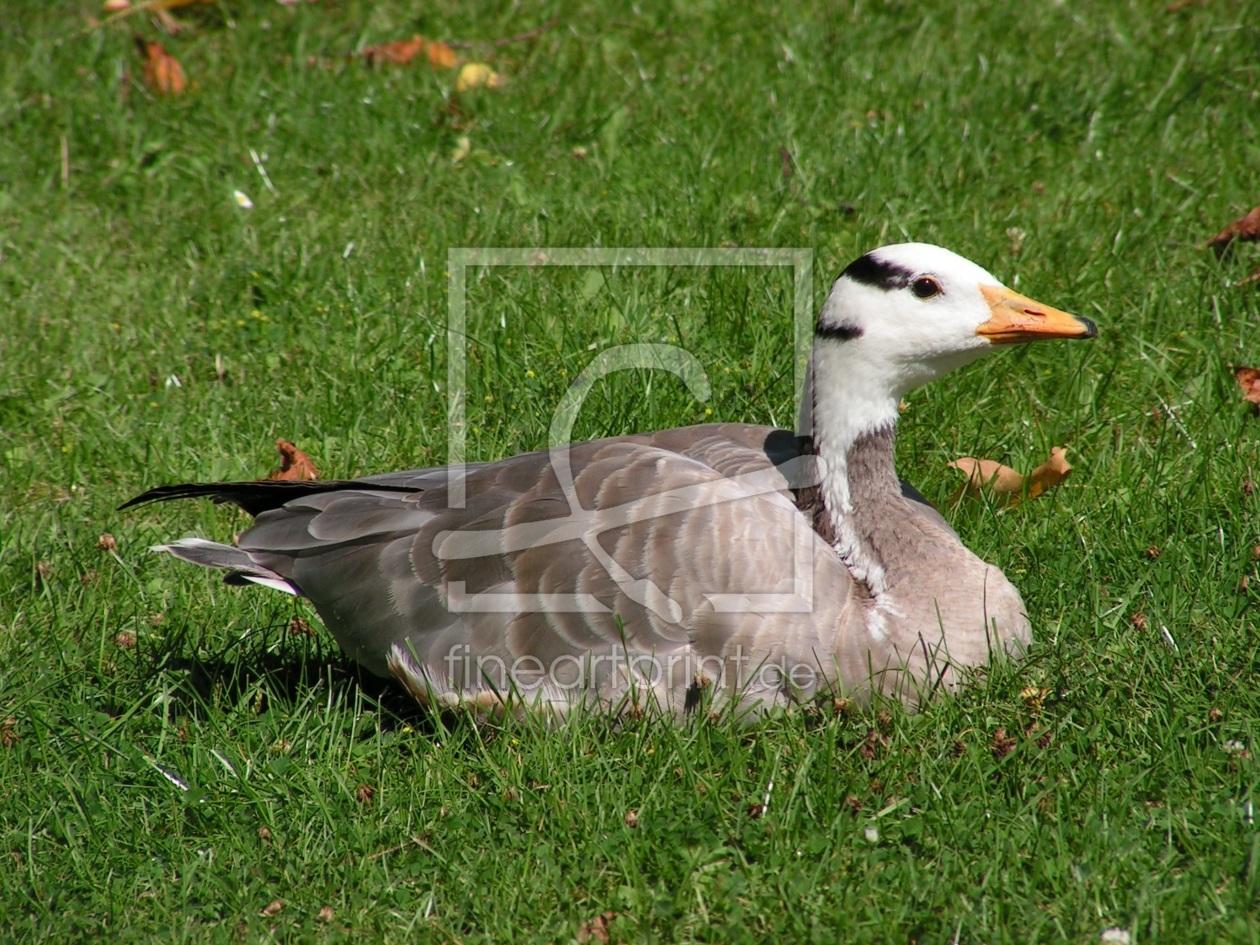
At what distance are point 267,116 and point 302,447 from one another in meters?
2.41

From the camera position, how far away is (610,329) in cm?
497

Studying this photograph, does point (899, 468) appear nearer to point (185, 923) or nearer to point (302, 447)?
point (302, 447)

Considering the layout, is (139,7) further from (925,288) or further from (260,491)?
(925,288)

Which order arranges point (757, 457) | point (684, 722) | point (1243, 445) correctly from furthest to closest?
point (1243, 445)
point (757, 457)
point (684, 722)

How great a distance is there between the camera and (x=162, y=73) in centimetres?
645

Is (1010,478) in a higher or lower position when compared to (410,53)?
lower

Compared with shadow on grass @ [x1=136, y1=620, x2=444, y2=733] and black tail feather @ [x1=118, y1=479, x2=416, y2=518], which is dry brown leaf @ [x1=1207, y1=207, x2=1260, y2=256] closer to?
black tail feather @ [x1=118, y1=479, x2=416, y2=518]

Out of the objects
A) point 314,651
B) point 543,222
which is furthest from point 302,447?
point 543,222

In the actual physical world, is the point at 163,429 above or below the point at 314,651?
above

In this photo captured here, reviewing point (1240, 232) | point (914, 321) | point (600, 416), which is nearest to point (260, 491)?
point (600, 416)

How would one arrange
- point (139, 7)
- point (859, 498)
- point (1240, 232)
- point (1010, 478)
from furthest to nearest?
point (139, 7) → point (1240, 232) → point (1010, 478) → point (859, 498)

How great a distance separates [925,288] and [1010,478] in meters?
1.00

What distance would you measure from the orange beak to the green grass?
80cm

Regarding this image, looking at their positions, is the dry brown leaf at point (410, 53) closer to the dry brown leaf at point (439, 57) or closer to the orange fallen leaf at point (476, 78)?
the dry brown leaf at point (439, 57)
